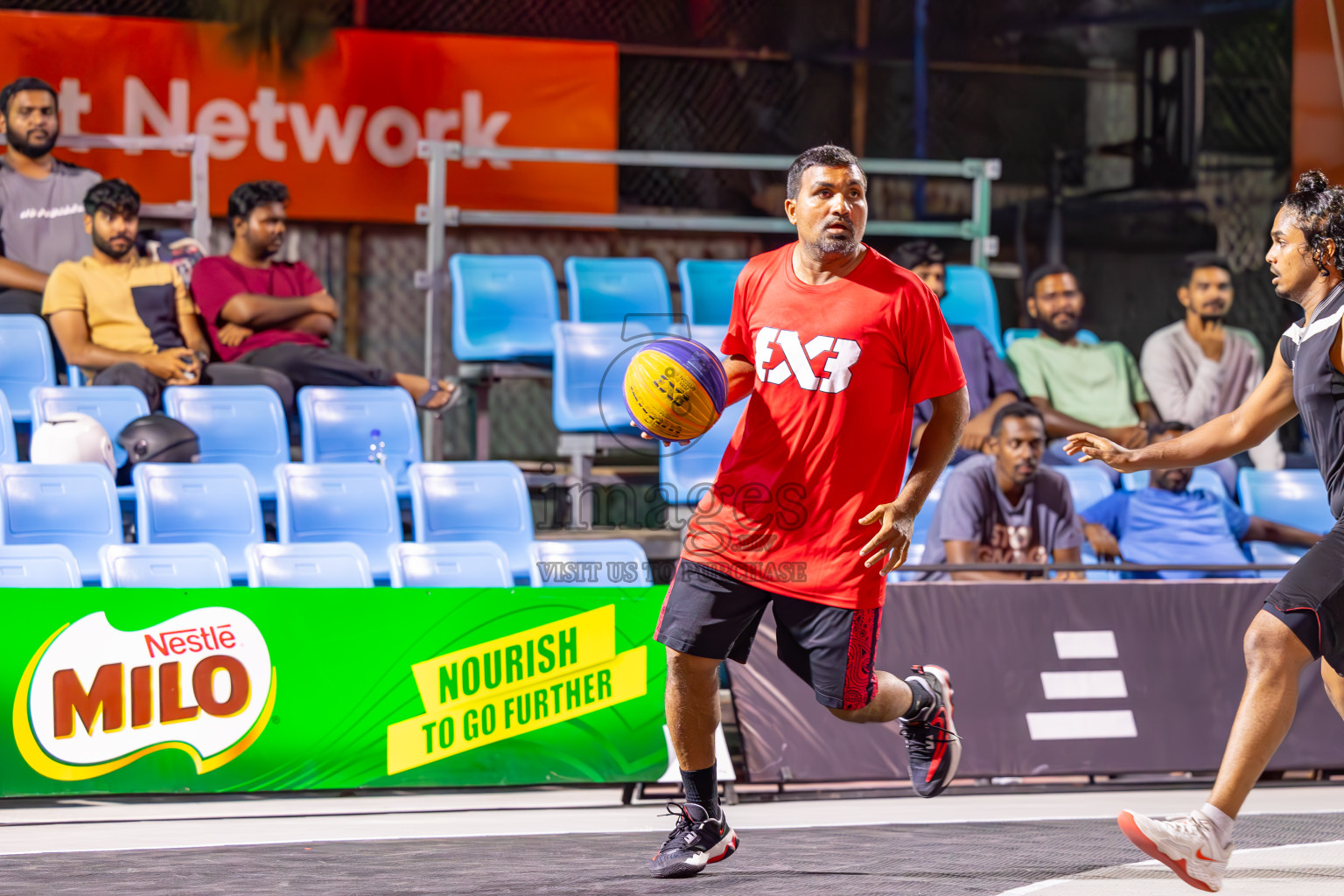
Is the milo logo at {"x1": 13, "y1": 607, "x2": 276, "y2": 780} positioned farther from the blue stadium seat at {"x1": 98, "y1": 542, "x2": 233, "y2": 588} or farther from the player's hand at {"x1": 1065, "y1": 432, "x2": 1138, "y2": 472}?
the player's hand at {"x1": 1065, "y1": 432, "x2": 1138, "y2": 472}

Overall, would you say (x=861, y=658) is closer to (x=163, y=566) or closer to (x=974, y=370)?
(x=163, y=566)

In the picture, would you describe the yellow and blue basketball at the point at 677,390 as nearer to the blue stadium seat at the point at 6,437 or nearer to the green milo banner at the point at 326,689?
the green milo banner at the point at 326,689

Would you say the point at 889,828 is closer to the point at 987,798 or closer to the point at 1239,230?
the point at 987,798

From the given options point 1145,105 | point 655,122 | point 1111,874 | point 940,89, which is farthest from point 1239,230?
point 1111,874

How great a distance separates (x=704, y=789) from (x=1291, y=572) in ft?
6.11

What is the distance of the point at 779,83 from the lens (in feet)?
41.6

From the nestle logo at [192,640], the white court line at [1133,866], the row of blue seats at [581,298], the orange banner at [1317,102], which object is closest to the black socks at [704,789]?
the white court line at [1133,866]

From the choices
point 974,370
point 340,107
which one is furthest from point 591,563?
point 340,107

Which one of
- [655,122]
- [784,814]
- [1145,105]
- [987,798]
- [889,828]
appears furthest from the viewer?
[1145,105]

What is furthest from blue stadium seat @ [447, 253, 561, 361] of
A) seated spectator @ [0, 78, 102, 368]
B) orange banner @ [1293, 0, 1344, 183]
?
orange banner @ [1293, 0, 1344, 183]

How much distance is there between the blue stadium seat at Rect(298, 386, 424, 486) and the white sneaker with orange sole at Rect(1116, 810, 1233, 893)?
5681 mm

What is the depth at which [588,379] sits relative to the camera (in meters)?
9.72

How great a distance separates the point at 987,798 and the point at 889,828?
3.48ft

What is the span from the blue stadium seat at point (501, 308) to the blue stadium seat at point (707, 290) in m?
0.91
